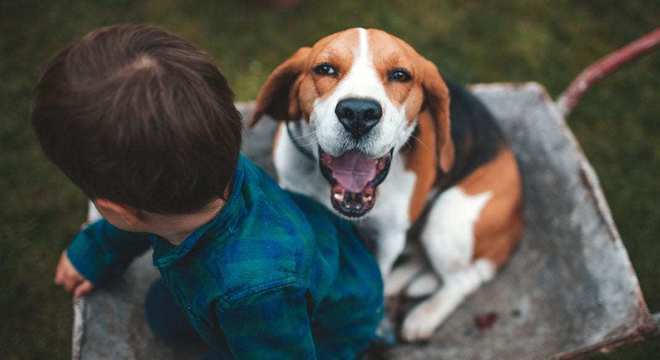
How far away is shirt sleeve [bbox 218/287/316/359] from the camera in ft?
5.24

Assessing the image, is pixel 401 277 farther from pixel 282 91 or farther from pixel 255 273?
pixel 255 273

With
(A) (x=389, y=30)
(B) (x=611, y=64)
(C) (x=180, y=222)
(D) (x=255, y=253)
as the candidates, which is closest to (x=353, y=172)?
(D) (x=255, y=253)

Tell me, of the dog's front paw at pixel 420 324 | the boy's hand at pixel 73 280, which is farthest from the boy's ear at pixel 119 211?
the dog's front paw at pixel 420 324

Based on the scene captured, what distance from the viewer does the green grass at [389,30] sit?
3398 millimetres

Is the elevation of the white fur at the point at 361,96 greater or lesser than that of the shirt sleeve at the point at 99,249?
greater

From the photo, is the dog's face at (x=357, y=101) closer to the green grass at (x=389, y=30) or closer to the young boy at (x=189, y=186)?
the young boy at (x=189, y=186)

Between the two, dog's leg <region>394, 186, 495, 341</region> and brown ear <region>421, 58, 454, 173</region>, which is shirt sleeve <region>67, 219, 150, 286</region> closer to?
brown ear <region>421, 58, 454, 173</region>

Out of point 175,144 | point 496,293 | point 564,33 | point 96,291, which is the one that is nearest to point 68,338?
point 96,291

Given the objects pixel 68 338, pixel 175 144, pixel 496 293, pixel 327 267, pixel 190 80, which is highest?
pixel 190 80

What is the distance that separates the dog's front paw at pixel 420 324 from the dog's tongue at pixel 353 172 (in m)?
1.01

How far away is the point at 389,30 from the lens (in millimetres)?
4328

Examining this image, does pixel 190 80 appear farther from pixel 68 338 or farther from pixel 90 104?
pixel 68 338

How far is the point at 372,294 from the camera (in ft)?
7.16

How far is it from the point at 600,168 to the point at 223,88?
3.27 m
